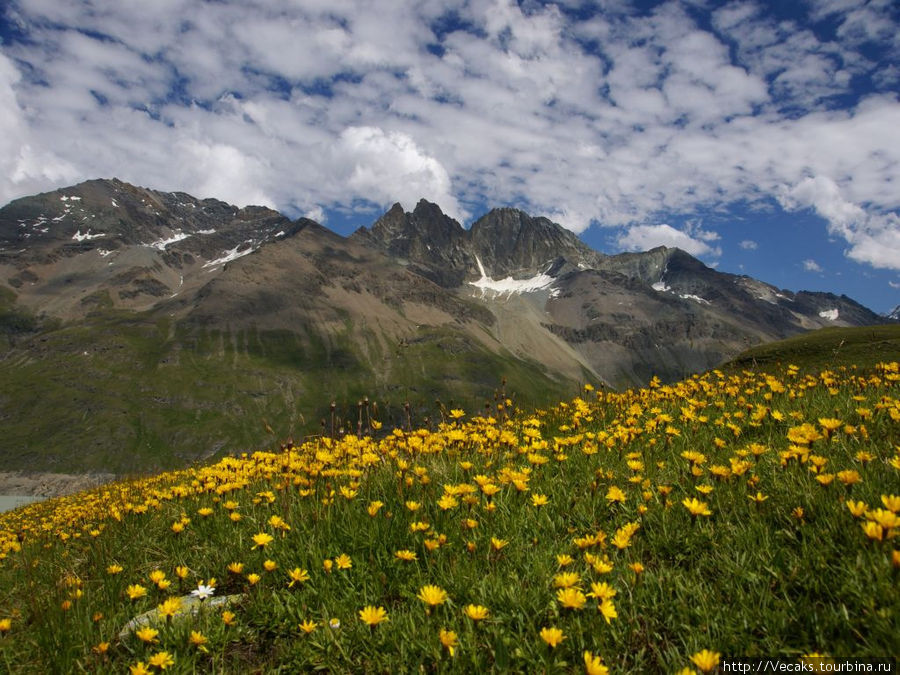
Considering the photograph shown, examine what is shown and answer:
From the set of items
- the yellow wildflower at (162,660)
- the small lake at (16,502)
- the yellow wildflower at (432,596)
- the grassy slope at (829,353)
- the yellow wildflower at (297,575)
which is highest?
the grassy slope at (829,353)

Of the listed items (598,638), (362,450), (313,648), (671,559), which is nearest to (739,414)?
(671,559)

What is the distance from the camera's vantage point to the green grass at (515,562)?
3.44 m

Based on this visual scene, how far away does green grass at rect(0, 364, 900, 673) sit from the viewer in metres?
3.44

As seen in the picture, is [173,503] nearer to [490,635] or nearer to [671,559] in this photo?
[490,635]

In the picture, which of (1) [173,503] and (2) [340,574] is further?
(1) [173,503]

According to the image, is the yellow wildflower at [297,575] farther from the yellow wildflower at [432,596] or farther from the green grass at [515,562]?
the yellow wildflower at [432,596]

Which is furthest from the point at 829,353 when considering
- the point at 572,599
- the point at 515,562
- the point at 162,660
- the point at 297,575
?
the point at 162,660

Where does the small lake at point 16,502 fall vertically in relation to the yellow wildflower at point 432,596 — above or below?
below

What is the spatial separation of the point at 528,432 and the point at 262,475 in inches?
167

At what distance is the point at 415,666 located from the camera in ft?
11.2

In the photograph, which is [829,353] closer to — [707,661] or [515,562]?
[515,562]

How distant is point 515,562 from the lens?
4527 millimetres

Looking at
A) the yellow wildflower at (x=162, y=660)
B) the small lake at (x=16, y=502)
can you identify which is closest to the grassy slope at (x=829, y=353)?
the yellow wildflower at (x=162, y=660)

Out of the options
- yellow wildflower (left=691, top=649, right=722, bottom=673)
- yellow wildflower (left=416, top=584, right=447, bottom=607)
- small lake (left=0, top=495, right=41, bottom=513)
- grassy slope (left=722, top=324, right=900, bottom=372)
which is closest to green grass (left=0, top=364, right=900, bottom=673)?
yellow wildflower (left=416, top=584, right=447, bottom=607)
